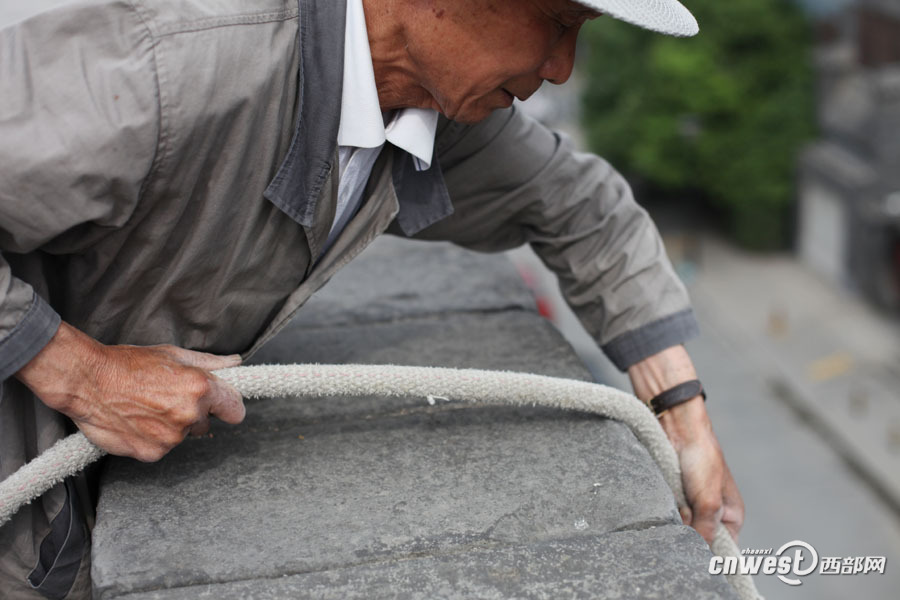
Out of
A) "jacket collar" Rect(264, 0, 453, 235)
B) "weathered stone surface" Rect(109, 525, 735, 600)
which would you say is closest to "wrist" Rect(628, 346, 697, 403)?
"weathered stone surface" Rect(109, 525, 735, 600)

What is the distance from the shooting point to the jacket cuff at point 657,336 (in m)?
1.87

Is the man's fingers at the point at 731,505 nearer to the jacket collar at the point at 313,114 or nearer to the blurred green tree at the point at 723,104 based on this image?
the jacket collar at the point at 313,114

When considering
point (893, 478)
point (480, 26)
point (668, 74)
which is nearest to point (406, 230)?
point (480, 26)

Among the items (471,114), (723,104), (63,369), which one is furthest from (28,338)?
(723,104)

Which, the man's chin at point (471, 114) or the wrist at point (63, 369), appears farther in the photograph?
the man's chin at point (471, 114)

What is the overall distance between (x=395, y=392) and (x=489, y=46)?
515 millimetres

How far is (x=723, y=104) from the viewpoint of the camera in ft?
41.8

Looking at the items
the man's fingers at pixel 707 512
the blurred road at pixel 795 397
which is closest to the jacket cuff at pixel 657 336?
the man's fingers at pixel 707 512

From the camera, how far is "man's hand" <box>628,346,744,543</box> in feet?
5.74

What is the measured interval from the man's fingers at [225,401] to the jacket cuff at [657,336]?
29.8 inches

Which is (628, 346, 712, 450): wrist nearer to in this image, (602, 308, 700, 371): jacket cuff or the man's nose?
(602, 308, 700, 371): jacket cuff

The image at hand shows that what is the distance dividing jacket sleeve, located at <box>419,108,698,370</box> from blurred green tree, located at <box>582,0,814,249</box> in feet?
36.9

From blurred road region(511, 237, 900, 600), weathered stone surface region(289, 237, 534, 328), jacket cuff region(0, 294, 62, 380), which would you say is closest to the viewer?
jacket cuff region(0, 294, 62, 380)

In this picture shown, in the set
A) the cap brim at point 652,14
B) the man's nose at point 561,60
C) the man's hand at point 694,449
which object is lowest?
the man's hand at point 694,449
